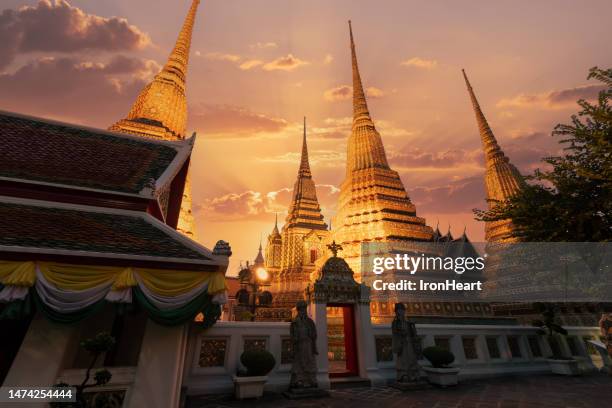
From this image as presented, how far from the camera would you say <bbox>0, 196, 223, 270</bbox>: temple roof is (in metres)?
4.87

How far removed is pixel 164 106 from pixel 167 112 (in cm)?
75

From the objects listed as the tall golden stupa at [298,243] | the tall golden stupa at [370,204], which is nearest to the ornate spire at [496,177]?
the tall golden stupa at [370,204]

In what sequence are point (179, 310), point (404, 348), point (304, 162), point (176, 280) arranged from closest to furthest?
point (179, 310), point (176, 280), point (404, 348), point (304, 162)

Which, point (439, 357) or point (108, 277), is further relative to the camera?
point (439, 357)

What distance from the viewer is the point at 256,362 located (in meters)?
7.36

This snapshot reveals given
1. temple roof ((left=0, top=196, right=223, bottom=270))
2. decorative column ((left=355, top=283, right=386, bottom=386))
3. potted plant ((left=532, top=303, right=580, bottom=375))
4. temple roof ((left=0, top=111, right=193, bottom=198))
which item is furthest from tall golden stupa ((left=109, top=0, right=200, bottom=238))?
potted plant ((left=532, top=303, right=580, bottom=375))

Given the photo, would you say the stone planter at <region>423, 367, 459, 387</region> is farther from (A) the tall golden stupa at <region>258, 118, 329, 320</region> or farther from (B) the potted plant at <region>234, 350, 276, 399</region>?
(A) the tall golden stupa at <region>258, 118, 329, 320</region>

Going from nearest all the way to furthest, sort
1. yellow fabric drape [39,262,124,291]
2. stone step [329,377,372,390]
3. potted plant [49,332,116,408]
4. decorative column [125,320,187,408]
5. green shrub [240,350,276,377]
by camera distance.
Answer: potted plant [49,332,116,408] → yellow fabric drape [39,262,124,291] → decorative column [125,320,187,408] → green shrub [240,350,276,377] → stone step [329,377,372,390]

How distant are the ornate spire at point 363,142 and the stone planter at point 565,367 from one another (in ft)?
83.6

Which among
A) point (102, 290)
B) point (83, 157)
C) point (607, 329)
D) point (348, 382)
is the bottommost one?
point (348, 382)

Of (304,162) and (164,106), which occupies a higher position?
(304,162)

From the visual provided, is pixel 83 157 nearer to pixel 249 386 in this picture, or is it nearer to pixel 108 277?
pixel 108 277

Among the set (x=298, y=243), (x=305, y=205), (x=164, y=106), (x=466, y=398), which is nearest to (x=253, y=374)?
(x=466, y=398)

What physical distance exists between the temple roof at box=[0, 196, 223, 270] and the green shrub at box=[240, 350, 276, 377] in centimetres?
319
